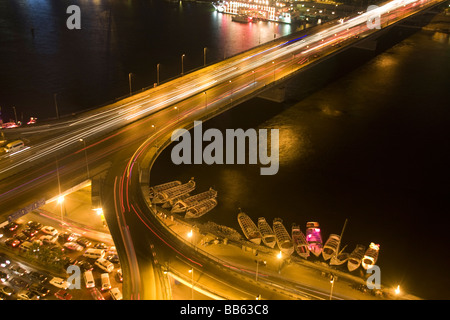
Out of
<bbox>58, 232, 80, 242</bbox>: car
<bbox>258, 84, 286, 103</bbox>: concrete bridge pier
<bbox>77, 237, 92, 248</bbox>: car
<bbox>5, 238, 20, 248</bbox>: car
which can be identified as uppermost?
<bbox>258, 84, 286, 103</bbox>: concrete bridge pier

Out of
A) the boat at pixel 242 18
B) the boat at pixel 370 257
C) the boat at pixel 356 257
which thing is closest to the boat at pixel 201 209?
the boat at pixel 356 257

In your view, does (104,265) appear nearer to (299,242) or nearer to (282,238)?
(282,238)

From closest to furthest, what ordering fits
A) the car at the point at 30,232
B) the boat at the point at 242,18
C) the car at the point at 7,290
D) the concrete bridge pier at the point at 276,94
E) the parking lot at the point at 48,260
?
the car at the point at 7,290
the parking lot at the point at 48,260
the car at the point at 30,232
the concrete bridge pier at the point at 276,94
the boat at the point at 242,18

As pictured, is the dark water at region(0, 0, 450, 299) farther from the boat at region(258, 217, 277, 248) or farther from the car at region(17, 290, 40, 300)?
the car at region(17, 290, 40, 300)

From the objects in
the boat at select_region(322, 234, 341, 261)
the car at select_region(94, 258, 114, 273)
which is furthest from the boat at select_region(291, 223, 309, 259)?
the car at select_region(94, 258, 114, 273)

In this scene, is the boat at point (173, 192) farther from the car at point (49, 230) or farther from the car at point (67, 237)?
the car at point (49, 230)
